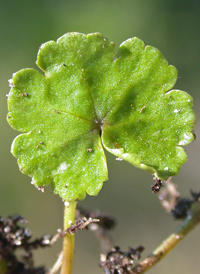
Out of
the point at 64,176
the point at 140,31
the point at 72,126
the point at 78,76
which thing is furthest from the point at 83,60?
the point at 140,31

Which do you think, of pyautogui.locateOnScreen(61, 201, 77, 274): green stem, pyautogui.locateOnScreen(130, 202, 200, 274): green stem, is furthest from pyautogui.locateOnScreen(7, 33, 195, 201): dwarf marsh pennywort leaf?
pyautogui.locateOnScreen(130, 202, 200, 274): green stem

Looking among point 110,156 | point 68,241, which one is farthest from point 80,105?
point 110,156

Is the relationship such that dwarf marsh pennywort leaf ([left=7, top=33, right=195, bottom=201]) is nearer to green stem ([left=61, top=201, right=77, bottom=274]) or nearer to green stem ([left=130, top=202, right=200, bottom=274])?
green stem ([left=61, top=201, right=77, bottom=274])

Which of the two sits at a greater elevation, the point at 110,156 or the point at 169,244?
the point at 169,244

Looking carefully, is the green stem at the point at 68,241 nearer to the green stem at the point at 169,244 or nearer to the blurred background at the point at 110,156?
the green stem at the point at 169,244

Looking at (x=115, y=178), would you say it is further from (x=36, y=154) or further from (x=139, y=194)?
(x=36, y=154)

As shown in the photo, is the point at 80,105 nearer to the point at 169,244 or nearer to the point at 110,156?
the point at 169,244
